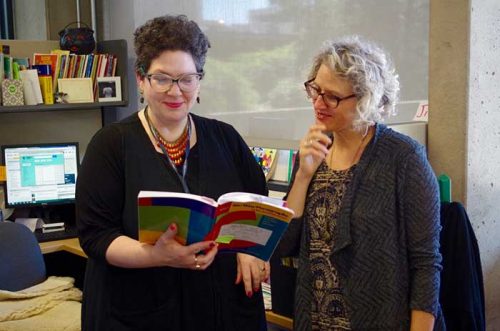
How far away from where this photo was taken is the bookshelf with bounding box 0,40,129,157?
3.65m

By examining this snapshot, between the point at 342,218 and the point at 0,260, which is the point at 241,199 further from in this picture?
the point at 0,260

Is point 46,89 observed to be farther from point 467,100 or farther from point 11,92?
point 467,100

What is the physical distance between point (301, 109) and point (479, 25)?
121 cm

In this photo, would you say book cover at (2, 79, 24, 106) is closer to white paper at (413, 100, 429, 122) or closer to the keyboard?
the keyboard

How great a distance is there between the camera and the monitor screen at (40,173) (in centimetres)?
353

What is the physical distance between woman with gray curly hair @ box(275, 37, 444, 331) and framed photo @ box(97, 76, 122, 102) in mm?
2183

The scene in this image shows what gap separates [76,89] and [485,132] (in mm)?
2267

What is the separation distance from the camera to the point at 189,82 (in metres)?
1.59

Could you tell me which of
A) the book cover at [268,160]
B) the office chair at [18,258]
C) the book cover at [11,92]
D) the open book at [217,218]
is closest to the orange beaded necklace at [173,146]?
the open book at [217,218]

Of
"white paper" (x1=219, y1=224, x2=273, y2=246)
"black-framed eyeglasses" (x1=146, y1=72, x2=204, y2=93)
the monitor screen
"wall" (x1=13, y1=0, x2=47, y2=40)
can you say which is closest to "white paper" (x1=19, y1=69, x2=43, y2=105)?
the monitor screen

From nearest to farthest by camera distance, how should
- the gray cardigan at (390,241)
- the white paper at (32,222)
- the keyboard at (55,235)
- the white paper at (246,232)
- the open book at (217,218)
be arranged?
the open book at (217,218) < the white paper at (246,232) < the gray cardigan at (390,241) < the keyboard at (55,235) < the white paper at (32,222)

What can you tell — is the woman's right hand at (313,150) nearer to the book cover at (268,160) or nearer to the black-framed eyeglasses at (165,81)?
the black-framed eyeglasses at (165,81)

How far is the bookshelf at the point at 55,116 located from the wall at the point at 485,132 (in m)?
2.09

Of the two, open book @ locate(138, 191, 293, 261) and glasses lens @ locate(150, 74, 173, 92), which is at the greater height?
glasses lens @ locate(150, 74, 173, 92)
